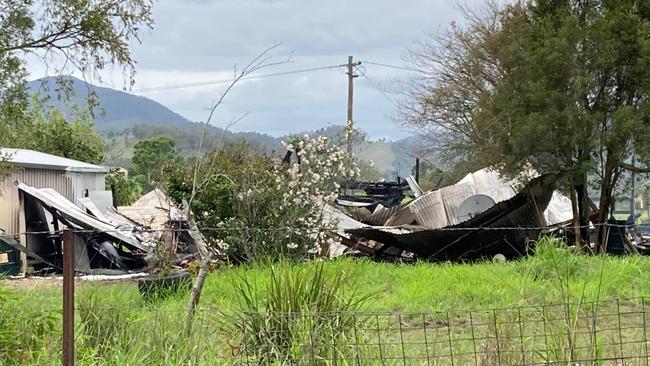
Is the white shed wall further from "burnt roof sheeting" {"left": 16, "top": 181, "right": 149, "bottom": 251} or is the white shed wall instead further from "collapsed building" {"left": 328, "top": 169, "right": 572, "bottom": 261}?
"collapsed building" {"left": 328, "top": 169, "right": 572, "bottom": 261}

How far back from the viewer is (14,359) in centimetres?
398

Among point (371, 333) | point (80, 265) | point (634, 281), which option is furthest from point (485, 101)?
point (371, 333)

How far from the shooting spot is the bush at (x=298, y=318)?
395 centimetres

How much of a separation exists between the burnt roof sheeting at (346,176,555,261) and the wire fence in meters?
7.32

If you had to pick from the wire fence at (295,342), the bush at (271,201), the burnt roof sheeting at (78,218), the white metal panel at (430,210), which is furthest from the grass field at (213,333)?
the white metal panel at (430,210)

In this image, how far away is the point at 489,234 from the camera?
12414 millimetres

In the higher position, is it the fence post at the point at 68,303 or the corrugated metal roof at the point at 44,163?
the corrugated metal roof at the point at 44,163

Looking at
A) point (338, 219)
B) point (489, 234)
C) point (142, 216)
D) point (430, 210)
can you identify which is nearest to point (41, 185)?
point (142, 216)

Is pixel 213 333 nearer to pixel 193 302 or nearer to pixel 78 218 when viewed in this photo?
pixel 193 302

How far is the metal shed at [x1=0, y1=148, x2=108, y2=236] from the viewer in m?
14.2

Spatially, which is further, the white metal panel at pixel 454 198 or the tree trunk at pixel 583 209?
the white metal panel at pixel 454 198

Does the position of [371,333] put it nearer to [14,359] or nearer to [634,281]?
[14,359]

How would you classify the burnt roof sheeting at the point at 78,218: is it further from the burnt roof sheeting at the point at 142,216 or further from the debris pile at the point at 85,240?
the burnt roof sheeting at the point at 142,216

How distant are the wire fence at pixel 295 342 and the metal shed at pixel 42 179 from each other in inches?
409
